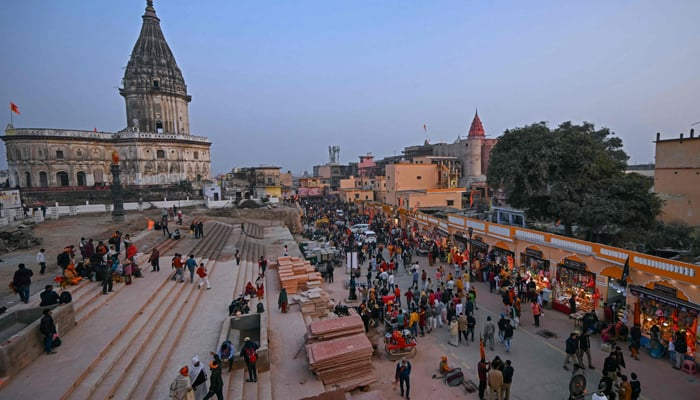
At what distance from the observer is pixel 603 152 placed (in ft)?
56.7

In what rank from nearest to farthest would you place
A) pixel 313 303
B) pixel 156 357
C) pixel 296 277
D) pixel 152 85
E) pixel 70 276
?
1. pixel 156 357
2. pixel 70 276
3. pixel 313 303
4. pixel 296 277
5. pixel 152 85

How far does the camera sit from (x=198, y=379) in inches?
271

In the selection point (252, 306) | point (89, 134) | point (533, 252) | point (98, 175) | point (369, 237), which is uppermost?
point (89, 134)

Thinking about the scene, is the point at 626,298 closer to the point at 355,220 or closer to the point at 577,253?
the point at 577,253

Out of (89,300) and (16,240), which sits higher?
(16,240)

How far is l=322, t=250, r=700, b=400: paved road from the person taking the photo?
869 cm

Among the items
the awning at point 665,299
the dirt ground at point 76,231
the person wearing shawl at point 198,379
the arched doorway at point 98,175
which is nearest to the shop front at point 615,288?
the awning at point 665,299

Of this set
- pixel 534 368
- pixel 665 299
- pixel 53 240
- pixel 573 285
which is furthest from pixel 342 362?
pixel 53 240

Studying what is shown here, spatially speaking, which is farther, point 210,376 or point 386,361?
point 386,361

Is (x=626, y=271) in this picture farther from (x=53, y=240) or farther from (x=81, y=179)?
(x=81, y=179)

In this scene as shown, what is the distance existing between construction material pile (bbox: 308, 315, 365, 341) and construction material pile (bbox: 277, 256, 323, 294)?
15.9 ft

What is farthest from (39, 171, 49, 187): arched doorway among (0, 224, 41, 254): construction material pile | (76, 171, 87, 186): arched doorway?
(0, 224, 41, 254): construction material pile

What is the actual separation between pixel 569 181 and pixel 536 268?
509cm

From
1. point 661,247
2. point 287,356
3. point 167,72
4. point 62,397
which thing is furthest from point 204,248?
point 167,72
